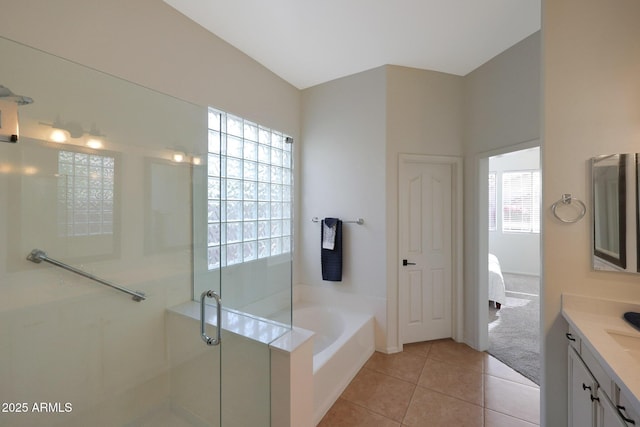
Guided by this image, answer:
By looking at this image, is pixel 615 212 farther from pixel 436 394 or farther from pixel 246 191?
pixel 246 191

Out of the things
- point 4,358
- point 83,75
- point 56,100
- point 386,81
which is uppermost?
point 386,81

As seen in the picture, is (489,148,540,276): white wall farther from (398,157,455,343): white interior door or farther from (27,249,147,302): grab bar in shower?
(27,249,147,302): grab bar in shower

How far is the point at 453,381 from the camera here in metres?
2.19

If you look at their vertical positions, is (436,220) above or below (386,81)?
below

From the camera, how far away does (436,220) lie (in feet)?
9.29

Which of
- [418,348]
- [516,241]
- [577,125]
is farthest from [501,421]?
[516,241]

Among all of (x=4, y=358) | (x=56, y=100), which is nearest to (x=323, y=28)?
(x=56, y=100)

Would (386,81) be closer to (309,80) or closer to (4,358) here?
(309,80)

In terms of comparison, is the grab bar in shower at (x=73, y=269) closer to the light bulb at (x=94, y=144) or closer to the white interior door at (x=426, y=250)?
the light bulb at (x=94, y=144)

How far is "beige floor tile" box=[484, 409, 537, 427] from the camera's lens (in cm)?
176

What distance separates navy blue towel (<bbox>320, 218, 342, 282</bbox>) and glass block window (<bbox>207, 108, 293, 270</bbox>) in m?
0.44

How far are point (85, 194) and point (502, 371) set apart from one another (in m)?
3.43

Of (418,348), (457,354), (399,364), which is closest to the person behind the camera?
(399,364)

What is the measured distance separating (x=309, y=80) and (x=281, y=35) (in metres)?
0.78
